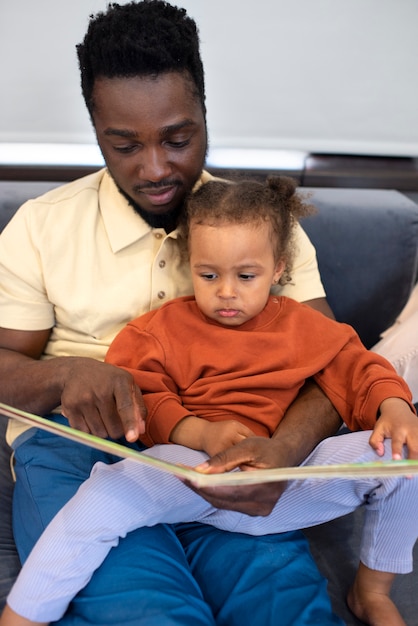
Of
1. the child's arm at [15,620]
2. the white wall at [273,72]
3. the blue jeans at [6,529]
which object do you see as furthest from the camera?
the white wall at [273,72]

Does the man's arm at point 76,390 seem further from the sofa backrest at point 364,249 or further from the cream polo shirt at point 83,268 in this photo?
the sofa backrest at point 364,249

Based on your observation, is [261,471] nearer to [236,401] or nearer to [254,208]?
[236,401]

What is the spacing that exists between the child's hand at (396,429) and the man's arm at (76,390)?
13.0 inches

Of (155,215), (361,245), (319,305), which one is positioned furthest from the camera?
(361,245)

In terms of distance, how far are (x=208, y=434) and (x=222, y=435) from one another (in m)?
0.03

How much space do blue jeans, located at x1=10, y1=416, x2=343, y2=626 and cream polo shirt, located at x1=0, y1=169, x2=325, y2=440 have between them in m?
0.18

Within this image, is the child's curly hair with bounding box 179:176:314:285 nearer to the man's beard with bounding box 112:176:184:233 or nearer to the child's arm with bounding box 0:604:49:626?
the man's beard with bounding box 112:176:184:233

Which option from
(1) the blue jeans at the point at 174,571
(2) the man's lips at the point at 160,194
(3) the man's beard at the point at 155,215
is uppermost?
(2) the man's lips at the point at 160,194

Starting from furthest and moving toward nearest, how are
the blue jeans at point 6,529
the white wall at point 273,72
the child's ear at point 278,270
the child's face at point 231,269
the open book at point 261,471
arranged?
1. the white wall at point 273,72
2. the child's ear at point 278,270
3. the child's face at point 231,269
4. the blue jeans at point 6,529
5. the open book at point 261,471

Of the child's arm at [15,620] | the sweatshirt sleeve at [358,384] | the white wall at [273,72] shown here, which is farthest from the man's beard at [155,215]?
the white wall at [273,72]

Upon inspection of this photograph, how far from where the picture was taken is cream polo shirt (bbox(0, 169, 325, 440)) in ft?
3.90

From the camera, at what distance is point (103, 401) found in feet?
3.26

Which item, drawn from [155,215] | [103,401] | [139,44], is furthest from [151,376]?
[139,44]

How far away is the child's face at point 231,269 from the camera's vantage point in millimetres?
1114
